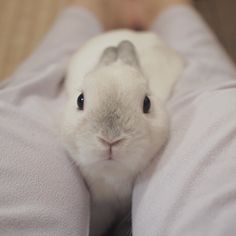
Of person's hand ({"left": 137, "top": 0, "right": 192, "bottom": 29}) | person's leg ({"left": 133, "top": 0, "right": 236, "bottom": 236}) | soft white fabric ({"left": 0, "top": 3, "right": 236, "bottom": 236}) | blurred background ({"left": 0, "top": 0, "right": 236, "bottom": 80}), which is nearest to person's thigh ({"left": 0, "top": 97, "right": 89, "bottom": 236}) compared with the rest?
soft white fabric ({"left": 0, "top": 3, "right": 236, "bottom": 236})

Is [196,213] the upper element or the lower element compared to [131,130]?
lower

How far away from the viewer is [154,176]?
2.13 ft

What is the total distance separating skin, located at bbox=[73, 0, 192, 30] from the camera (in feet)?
4.79

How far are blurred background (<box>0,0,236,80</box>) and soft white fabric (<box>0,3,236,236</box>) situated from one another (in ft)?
2.39

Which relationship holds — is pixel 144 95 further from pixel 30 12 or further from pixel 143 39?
pixel 30 12

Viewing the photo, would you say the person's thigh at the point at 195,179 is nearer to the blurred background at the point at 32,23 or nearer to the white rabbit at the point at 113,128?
the white rabbit at the point at 113,128

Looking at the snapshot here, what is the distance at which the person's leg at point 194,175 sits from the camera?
56 centimetres

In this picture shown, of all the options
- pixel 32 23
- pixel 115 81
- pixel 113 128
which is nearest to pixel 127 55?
pixel 115 81

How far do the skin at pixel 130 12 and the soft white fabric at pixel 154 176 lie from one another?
29.1 inches

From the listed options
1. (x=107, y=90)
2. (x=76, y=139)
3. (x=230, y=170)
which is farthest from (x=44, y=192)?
(x=230, y=170)

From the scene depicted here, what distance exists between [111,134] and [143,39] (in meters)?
0.52

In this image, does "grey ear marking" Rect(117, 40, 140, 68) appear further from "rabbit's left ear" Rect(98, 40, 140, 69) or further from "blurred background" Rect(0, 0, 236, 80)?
"blurred background" Rect(0, 0, 236, 80)

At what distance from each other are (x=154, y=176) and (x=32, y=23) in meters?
1.25

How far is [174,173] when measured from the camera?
63 cm
